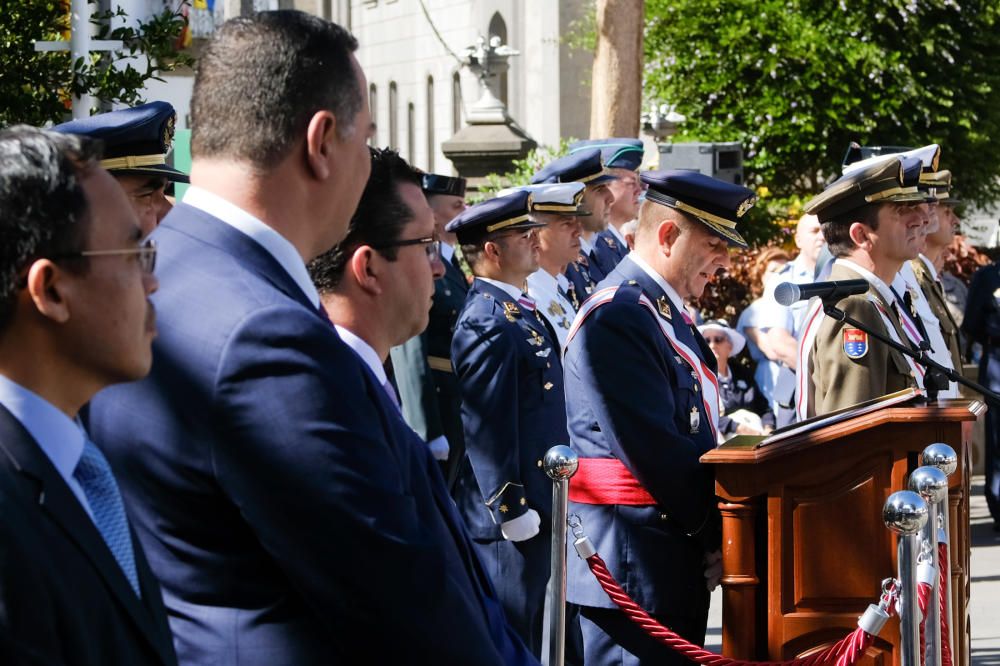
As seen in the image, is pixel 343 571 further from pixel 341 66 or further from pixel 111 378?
pixel 341 66

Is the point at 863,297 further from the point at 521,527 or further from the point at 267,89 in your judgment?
the point at 267,89

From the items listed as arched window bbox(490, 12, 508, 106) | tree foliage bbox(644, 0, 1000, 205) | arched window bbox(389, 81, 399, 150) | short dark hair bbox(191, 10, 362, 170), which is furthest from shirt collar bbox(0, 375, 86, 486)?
arched window bbox(389, 81, 399, 150)

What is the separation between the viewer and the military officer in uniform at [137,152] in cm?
462

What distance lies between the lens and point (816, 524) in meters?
4.32

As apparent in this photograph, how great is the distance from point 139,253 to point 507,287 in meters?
4.22

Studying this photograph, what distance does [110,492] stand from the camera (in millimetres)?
2084

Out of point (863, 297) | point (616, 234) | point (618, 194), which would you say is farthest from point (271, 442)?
point (616, 234)

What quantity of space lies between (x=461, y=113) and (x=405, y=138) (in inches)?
167

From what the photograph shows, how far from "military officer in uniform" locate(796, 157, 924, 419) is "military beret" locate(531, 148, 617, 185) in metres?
2.77

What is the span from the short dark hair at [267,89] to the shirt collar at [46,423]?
2.01ft

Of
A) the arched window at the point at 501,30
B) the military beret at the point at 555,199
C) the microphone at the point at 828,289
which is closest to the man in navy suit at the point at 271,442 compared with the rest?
the microphone at the point at 828,289

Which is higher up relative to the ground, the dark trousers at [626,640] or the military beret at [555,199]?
the military beret at [555,199]

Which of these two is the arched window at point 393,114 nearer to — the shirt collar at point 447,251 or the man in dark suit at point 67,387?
the shirt collar at point 447,251

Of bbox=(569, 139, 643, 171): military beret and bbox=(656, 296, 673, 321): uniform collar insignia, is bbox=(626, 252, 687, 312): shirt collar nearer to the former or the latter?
bbox=(656, 296, 673, 321): uniform collar insignia
